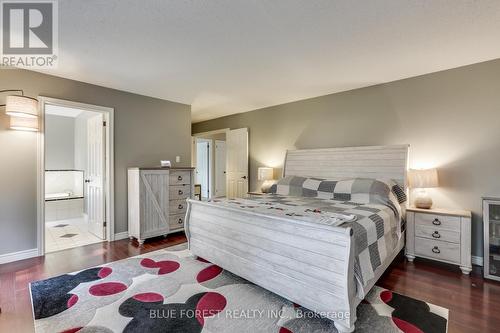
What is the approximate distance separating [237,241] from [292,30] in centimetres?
205

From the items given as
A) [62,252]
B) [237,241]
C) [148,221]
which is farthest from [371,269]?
[62,252]

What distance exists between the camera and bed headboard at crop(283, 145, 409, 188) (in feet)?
10.9

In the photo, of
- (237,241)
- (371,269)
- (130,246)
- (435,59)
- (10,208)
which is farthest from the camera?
(130,246)

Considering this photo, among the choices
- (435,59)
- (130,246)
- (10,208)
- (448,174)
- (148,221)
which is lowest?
(130,246)

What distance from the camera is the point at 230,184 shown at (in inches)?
227

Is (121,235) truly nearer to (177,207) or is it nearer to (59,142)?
(177,207)

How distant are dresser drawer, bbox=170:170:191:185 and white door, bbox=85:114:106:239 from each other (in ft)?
3.44

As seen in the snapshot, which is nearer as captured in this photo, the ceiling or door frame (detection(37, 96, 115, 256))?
the ceiling

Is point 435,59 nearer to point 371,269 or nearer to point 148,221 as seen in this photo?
point 371,269

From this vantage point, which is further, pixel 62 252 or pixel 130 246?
pixel 130 246

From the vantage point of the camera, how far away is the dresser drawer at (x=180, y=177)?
13.4 feet

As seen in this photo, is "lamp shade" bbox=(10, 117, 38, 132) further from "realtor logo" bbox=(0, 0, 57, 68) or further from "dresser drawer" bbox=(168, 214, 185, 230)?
"dresser drawer" bbox=(168, 214, 185, 230)

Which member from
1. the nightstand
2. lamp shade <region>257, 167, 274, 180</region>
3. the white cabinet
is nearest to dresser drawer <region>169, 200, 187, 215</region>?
lamp shade <region>257, 167, 274, 180</region>

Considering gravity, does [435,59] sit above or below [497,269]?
above
